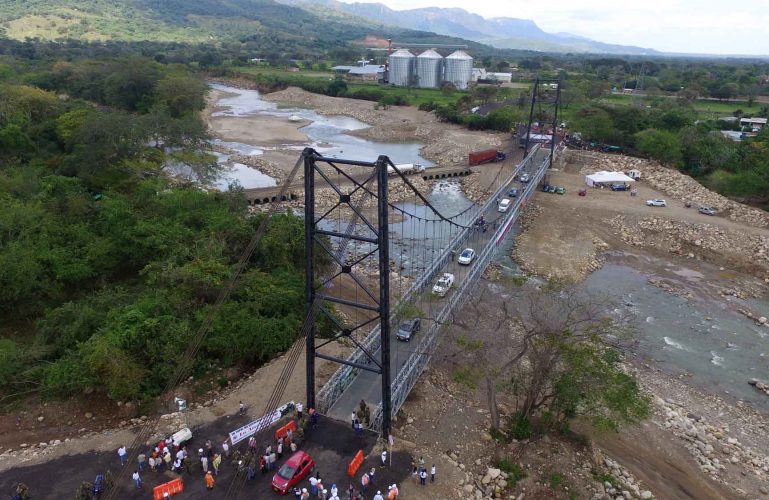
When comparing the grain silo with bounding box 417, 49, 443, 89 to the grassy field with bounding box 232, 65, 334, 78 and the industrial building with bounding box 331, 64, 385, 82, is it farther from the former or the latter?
the grassy field with bounding box 232, 65, 334, 78

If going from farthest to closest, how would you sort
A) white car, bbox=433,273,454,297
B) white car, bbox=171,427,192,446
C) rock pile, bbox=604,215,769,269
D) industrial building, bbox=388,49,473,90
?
industrial building, bbox=388,49,473,90
rock pile, bbox=604,215,769,269
white car, bbox=433,273,454,297
white car, bbox=171,427,192,446

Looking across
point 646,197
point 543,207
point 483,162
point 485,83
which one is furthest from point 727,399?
point 485,83

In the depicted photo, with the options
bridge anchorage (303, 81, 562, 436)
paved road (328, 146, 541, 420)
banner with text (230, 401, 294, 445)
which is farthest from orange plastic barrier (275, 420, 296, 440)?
paved road (328, 146, 541, 420)

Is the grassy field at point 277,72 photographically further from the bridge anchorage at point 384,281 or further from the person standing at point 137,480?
the person standing at point 137,480

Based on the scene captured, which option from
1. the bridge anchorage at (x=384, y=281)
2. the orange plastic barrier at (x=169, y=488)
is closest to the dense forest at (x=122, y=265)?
the bridge anchorage at (x=384, y=281)

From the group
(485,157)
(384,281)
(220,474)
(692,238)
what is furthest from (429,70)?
(220,474)

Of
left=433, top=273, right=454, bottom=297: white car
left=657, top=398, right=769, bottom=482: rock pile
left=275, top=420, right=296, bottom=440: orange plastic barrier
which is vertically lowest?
left=657, top=398, right=769, bottom=482: rock pile

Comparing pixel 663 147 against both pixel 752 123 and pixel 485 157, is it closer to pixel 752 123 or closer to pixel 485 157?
pixel 485 157

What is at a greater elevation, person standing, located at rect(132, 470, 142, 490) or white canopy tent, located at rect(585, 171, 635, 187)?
white canopy tent, located at rect(585, 171, 635, 187)
